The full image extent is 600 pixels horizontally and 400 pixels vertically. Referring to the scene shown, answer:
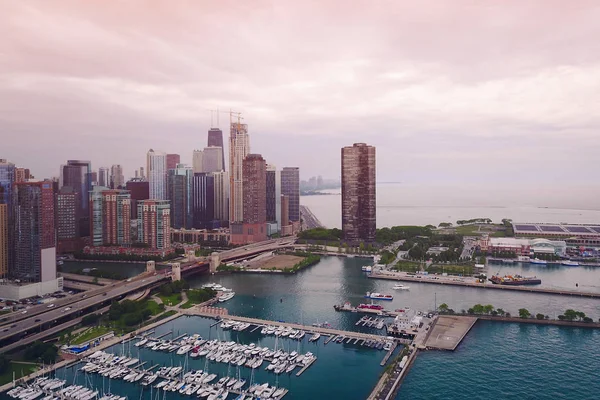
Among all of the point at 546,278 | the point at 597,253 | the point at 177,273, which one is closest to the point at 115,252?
the point at 177,273

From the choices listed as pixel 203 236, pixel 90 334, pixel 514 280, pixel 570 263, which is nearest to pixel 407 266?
pixel 514 280

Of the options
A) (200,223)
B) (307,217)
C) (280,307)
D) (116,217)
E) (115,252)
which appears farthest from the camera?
(307,217)

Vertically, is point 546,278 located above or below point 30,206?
below

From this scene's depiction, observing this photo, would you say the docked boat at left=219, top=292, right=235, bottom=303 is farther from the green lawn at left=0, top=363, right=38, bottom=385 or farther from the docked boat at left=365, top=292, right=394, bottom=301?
the green lawn at left=0, top=363, right=38, bottom=385

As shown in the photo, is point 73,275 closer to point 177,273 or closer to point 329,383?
point 177,273

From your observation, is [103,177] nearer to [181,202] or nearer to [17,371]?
[181,202]

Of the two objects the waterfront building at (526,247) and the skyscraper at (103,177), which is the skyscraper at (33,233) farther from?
the skyscraper at (103,177)

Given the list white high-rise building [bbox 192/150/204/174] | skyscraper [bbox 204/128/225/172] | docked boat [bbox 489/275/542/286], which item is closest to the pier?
docked boat [bbox 489/275/542/286]

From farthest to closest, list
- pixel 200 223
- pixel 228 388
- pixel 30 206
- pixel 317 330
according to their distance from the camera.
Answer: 1. pixel 200 223
2. pixel 30 206
3. pixel 317 330
4. pixel 228 388
